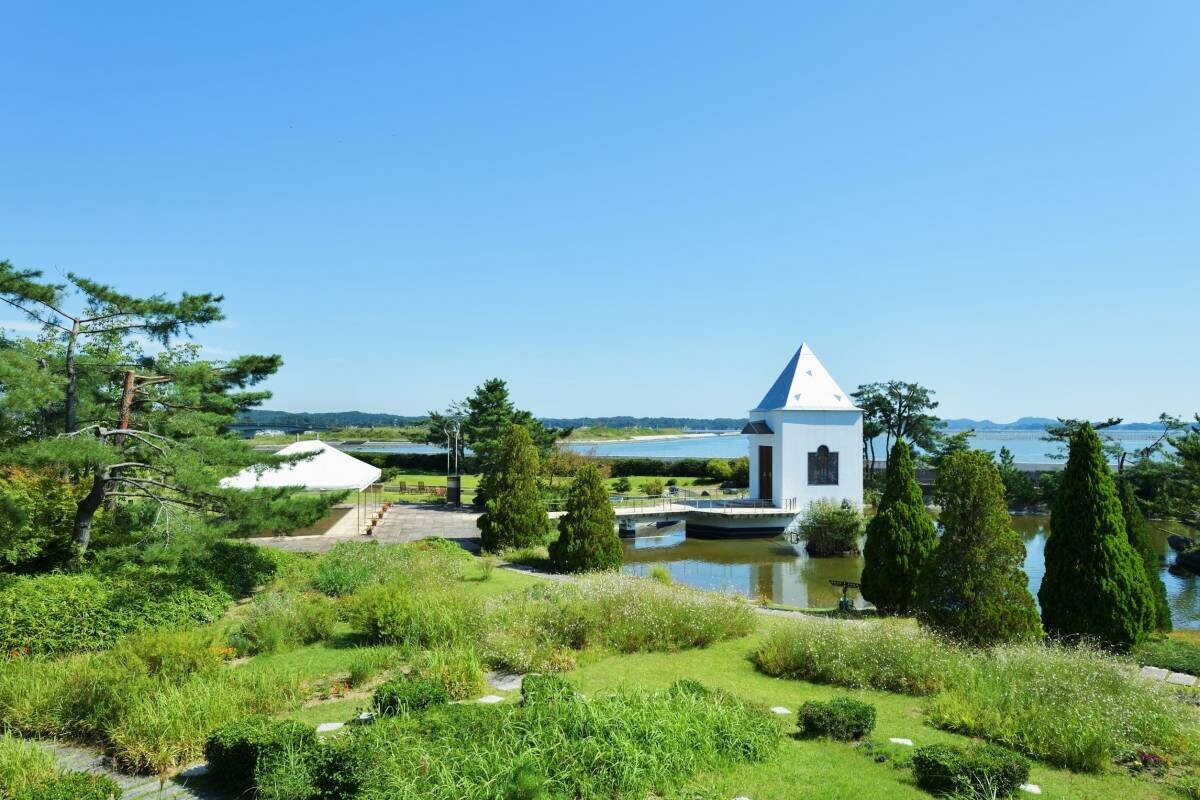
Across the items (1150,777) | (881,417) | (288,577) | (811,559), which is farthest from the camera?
(881,417)

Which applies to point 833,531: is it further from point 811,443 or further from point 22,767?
point 22,767

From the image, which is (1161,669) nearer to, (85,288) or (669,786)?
(669,786)

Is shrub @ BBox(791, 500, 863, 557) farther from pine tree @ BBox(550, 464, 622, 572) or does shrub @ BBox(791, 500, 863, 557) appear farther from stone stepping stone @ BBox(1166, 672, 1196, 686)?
stone stepping stone @ BBox(1166, 672, 1196, 686)

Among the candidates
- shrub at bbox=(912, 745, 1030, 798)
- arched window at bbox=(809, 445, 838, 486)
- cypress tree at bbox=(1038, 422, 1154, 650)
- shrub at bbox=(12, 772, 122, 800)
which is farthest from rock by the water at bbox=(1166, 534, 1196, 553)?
shrub at bbox=(12, 772, 122, 800)

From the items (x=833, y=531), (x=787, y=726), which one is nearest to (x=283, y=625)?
(x=787, y=726)

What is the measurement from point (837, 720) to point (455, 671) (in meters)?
3.48

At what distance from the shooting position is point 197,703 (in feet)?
19.3

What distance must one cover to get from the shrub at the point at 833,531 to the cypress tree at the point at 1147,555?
34.4ft

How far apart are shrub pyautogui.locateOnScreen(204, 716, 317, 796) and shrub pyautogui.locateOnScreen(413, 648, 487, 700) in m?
1.82

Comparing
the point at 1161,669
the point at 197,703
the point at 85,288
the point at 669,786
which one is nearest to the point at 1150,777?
the point at 669,786

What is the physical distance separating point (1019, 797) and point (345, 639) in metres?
7.41

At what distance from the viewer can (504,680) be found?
7680 mm

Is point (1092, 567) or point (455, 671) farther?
point (1092, 567)

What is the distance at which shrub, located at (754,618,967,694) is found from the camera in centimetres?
759
